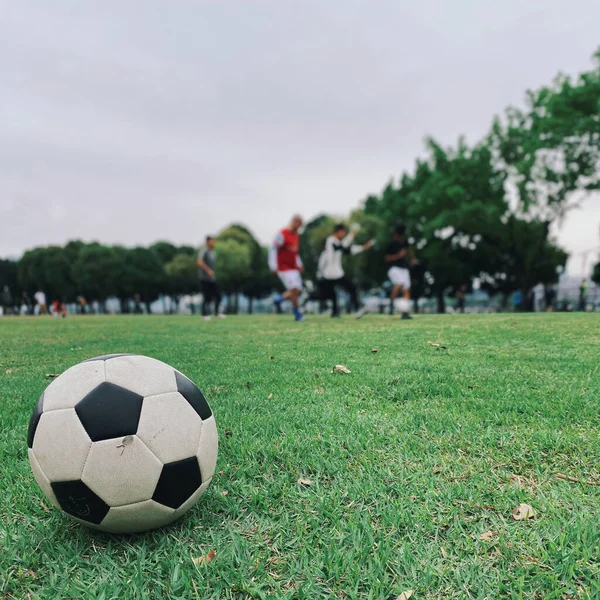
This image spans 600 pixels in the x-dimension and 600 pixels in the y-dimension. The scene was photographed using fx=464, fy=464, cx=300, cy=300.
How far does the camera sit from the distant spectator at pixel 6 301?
4517 centimetres

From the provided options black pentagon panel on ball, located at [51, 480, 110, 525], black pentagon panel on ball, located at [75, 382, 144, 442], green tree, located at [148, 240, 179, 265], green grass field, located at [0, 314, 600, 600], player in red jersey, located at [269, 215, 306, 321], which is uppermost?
green tree, located at [148, 240, 179, 265]

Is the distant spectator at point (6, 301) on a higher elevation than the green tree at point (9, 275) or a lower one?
lower

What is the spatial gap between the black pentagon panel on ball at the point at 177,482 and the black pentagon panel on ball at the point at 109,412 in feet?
0.81

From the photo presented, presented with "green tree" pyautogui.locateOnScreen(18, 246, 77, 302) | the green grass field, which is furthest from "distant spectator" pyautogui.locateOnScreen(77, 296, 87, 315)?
the green grass field

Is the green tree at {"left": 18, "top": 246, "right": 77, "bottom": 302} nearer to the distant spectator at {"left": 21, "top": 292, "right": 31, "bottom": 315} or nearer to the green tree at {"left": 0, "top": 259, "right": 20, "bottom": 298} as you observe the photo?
the distant spectator at {"left": 21, "top": 292, "right": 31, "bottom": 315}

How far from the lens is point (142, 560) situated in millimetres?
1973

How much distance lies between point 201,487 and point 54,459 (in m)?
0.67

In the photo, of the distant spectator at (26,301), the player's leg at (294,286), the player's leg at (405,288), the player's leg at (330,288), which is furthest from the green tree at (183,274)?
the player's leg at (405,288)

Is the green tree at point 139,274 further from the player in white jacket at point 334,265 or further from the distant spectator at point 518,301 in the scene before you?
the player in white jacket at point 334,265

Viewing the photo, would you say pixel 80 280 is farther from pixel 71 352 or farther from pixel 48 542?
pixel 48 542

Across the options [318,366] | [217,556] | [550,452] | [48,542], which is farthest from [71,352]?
[550,452]

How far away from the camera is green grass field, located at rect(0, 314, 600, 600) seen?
1.84m

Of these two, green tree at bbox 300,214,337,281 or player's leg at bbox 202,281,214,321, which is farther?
green tree at bbox 300,214,337,281

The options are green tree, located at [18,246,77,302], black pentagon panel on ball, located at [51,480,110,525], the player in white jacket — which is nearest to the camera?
black pentagon panel on ball, located at [51,480,110,525]
